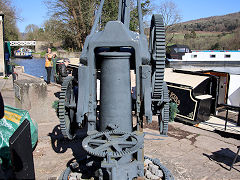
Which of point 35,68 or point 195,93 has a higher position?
point 35,68

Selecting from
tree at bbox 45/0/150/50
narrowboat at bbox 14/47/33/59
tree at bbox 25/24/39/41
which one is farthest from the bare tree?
tree at bbox 25/24/39/41

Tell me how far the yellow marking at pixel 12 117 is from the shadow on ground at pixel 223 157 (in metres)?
4.24

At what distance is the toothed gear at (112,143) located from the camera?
310cm

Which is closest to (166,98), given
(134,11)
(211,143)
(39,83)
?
(211,143)

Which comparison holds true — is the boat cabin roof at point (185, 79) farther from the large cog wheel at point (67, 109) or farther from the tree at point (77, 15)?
the tree at point (77, 15)

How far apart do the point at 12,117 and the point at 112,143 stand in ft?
8.48

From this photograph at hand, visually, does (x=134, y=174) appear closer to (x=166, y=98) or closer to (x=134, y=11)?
(x=166, y=98)

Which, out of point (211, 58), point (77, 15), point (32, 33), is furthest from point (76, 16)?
point (32, 33)

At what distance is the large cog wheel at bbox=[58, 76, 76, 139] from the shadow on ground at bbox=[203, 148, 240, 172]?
326 cm

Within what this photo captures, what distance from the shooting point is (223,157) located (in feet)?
18.4

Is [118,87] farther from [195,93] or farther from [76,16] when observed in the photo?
[76,16]

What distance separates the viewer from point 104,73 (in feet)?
12.0

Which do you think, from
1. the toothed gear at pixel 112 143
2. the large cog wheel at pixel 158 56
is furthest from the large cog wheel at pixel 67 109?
the large cog wheel at pixel 158 56

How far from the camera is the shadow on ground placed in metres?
5.31
